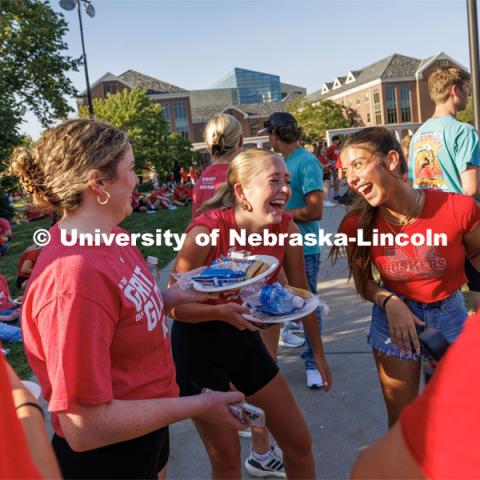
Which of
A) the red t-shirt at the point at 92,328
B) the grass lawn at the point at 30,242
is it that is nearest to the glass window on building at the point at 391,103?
the grass lawn at the point at 30,242

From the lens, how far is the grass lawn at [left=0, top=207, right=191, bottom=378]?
5289mm

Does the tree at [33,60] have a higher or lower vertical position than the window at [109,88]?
lower

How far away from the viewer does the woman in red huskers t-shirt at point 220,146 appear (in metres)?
3.95

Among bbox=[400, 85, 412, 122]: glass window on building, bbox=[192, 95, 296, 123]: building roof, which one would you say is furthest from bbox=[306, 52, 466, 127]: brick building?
bbox=[192, 95, 296, 123]: building roof

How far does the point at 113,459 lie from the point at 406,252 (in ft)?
5.38

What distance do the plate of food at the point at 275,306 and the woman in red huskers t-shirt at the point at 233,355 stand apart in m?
0.07

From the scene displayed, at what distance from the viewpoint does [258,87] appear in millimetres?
171500

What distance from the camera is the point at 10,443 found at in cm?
93

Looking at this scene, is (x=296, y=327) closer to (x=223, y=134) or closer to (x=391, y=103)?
(x=223, y=134)

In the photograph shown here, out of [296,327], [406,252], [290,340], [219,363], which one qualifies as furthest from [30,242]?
[406,252]

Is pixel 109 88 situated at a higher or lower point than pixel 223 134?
higher

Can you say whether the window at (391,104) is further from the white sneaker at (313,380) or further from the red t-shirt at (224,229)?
the red t-shirt at (224,229)

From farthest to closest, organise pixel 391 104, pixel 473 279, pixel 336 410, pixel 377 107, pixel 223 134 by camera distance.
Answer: pixel 377 107 < pixel 391 104 < pixel 223 134 < pixel 336 410 < pixel 473 279

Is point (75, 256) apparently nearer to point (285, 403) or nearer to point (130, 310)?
point (130, 310)
